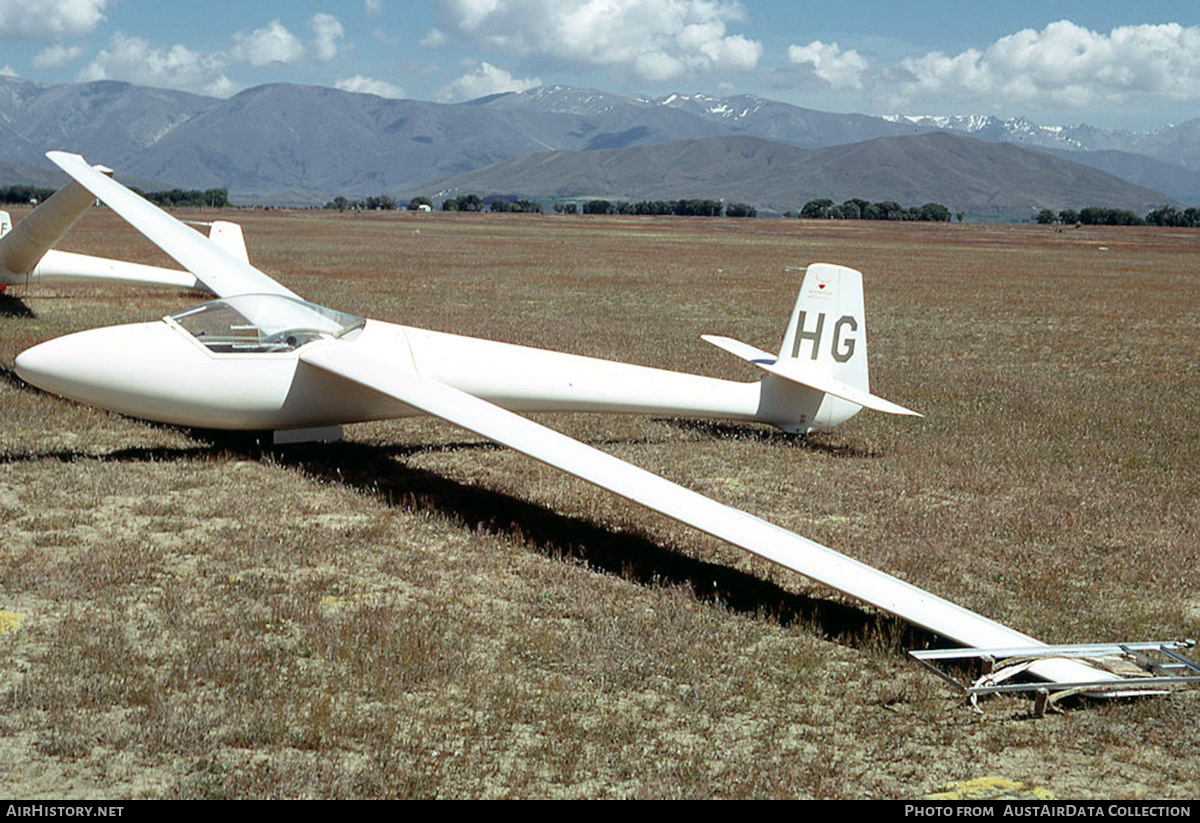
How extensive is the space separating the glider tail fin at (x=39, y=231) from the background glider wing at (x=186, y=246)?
228 centimetres

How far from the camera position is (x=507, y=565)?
8.48m

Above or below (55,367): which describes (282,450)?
below

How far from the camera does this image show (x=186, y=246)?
1393 cm

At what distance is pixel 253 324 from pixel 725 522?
5866 millimetres

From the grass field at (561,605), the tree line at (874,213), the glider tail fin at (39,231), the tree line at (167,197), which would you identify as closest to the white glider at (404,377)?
the grass field at (561,605)

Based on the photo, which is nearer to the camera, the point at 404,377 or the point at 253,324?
the point at 404,377

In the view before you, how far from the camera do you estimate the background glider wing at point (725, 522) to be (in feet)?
21.0

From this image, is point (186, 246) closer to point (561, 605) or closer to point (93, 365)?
point (93, 365)

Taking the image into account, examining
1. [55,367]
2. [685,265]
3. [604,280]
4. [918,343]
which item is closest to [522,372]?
[55,367]

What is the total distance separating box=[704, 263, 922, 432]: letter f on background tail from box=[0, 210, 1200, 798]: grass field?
1.97ft

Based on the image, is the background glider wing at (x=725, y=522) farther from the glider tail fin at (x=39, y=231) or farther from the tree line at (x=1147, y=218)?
the tree line at (x=1147, y=218)

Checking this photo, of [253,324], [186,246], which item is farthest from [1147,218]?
[253,324]

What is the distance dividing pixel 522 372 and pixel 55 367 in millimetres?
4676
